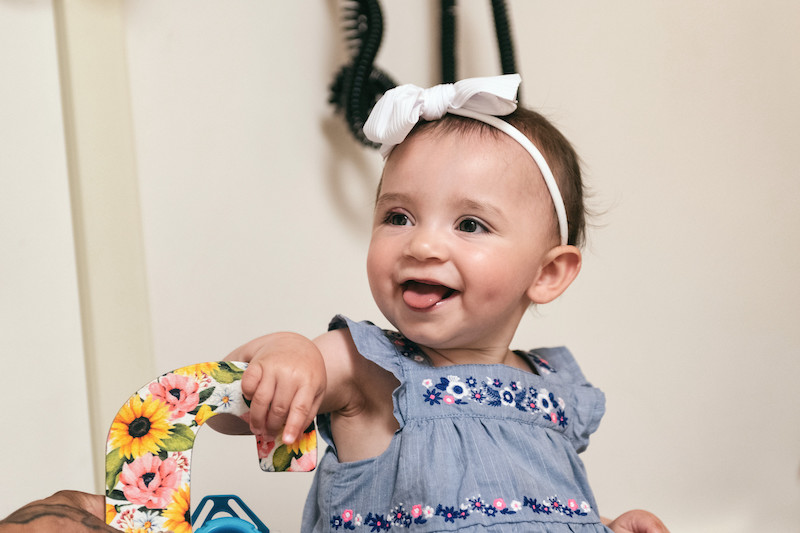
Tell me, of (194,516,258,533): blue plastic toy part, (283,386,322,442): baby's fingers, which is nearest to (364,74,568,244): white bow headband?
(283,386,322,442): baby's fingers

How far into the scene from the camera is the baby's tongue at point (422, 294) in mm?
688

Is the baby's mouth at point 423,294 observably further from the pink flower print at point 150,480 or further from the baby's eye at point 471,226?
the pink flower print at point 150,480

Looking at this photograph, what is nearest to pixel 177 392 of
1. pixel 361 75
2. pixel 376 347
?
pixel 376 347

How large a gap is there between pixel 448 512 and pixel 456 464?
0.14 ft

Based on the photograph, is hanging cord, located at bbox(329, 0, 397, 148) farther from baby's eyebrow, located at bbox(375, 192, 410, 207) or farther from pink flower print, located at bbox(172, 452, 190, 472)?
pink flower print, located at bbox(172, 452, 190, 472)

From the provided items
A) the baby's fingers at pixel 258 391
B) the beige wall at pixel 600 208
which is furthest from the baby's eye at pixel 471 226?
the beige wall at pixel 600 208

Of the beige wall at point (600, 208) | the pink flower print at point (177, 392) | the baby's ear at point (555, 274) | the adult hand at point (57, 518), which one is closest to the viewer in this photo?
the adult hand at point (57, 518)

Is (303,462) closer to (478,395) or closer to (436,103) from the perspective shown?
(478,395)

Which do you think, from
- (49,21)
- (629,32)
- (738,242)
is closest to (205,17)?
(49,21)

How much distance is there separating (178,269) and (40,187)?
19cm

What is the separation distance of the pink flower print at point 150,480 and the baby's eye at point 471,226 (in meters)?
0.32

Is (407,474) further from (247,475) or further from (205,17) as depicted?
(205,17)

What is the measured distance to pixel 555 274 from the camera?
2.59 feet

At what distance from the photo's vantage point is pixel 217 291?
3.40 feet
